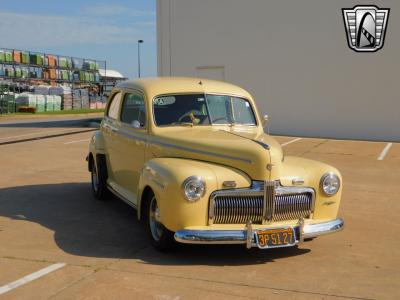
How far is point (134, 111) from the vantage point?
7.05 meters

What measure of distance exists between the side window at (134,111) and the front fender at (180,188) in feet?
4.41

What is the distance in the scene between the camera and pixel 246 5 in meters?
20.1

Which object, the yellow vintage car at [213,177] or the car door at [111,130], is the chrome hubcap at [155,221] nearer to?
the yellow vintage car at [213,177]

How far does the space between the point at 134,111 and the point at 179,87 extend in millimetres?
697

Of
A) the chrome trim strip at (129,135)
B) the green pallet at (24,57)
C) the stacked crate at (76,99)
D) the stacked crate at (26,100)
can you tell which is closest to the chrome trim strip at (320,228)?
the chrome trim strip at (129,135)

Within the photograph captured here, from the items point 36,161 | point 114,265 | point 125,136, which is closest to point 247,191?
point 114,265

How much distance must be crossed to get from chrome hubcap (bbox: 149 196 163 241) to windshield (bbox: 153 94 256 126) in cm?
116

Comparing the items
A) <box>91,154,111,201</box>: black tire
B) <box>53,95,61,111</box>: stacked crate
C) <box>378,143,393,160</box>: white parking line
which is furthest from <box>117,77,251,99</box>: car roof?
<box>53,95,61,111</box>: stacked crate

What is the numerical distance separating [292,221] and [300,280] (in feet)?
2.53

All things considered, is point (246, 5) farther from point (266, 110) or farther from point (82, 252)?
point (82, 252)

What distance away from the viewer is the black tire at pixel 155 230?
17.8ft

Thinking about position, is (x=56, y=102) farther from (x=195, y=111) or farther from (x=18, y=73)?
(x=195, y=111)

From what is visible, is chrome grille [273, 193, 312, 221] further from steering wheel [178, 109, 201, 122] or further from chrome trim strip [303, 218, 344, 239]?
steering wheel [178, 109, 201, 122]

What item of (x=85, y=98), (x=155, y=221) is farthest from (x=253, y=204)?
(x=85, y=98)
